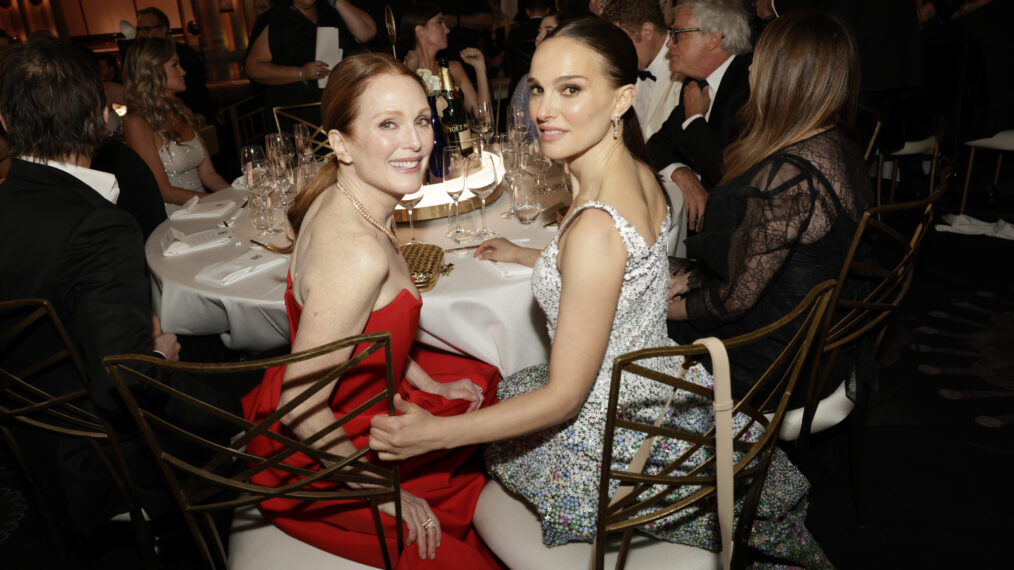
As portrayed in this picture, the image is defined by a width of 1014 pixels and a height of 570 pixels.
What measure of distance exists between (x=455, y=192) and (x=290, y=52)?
307 centimetres

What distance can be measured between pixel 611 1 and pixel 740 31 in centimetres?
100

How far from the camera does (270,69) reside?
4793 mm

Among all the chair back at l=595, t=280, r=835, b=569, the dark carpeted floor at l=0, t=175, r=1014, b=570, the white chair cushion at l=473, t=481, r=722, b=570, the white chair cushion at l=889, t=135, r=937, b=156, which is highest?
the chair back at l=595, t=280, r=835, b=569

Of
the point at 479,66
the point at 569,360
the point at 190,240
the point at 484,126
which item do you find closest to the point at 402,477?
the point at 569,360

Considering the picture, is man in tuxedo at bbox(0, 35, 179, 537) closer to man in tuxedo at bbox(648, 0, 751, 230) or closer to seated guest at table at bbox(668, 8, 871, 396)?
seated guest at table at bbox(668, 8, 871, 396)

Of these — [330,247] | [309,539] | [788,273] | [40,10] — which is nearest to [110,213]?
[330,247]

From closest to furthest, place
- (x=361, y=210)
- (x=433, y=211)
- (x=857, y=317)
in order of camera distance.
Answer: (x=361, y=210)
(x=857, y=317)
(x=433, y=211)

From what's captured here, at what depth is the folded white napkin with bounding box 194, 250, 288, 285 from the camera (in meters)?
2.14

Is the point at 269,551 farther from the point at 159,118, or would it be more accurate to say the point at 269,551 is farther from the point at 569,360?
the point at 159,118

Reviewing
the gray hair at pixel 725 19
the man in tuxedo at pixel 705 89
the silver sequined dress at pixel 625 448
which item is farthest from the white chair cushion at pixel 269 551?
the gray hair at pixel 725 19

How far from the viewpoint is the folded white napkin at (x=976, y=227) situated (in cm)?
462

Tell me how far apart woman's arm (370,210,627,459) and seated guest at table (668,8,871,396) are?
708 mm

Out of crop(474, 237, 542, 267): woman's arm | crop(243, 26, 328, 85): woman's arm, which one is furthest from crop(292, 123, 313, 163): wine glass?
crop(243, 26, 328, 85): woman's arm

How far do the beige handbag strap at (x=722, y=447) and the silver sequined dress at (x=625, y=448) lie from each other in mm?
161
